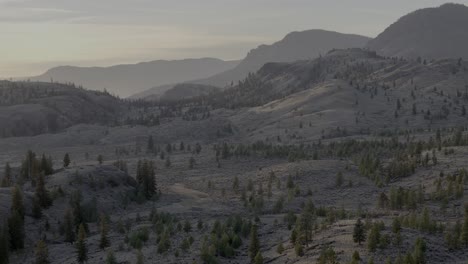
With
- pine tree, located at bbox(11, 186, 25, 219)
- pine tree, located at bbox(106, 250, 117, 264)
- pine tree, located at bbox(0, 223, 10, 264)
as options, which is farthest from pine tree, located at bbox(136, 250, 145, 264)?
pine tree, located at bbox(11, 186, 25, 219)

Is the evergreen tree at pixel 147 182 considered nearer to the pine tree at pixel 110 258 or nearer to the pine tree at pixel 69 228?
the pine tree at pixel 69 228

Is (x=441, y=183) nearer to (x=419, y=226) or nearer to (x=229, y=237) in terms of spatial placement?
(x=419, y=226)

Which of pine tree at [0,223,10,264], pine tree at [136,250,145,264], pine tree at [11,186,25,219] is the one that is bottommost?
pine tree at [136,250,145,264]

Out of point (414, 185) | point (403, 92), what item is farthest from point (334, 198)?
point (403, 92)

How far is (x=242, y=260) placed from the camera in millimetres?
41781

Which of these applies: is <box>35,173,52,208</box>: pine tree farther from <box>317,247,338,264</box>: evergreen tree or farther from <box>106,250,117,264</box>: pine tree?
<box>317,247,338,264</box>: evergreen tree

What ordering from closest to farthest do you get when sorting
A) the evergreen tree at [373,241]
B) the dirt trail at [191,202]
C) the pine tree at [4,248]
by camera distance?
the evergreen tree at [373,241] < the pine tree at [4,248] < the dirt trail at [191,202]

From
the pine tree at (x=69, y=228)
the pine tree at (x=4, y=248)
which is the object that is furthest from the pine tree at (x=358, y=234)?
the pine tree at (x=4, y=248)

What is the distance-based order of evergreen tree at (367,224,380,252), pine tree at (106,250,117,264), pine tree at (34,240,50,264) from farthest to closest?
pine tree at (34,240,50,264) → pine tree at (106,250,117,264) → evergreen tree at (367,224,380,252)

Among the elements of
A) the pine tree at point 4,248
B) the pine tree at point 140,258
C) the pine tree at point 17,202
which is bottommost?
the pine tree at point 140,258

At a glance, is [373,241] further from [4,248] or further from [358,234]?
[4,248]

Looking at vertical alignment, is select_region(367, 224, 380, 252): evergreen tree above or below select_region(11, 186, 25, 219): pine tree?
below

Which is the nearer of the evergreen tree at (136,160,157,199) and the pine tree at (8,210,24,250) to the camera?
the pine tree at (8,210,24,250)

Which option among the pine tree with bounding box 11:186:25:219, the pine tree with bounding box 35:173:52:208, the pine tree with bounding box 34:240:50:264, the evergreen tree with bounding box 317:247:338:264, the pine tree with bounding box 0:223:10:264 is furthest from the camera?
the pine tree with bounding box 35:173:52:208
